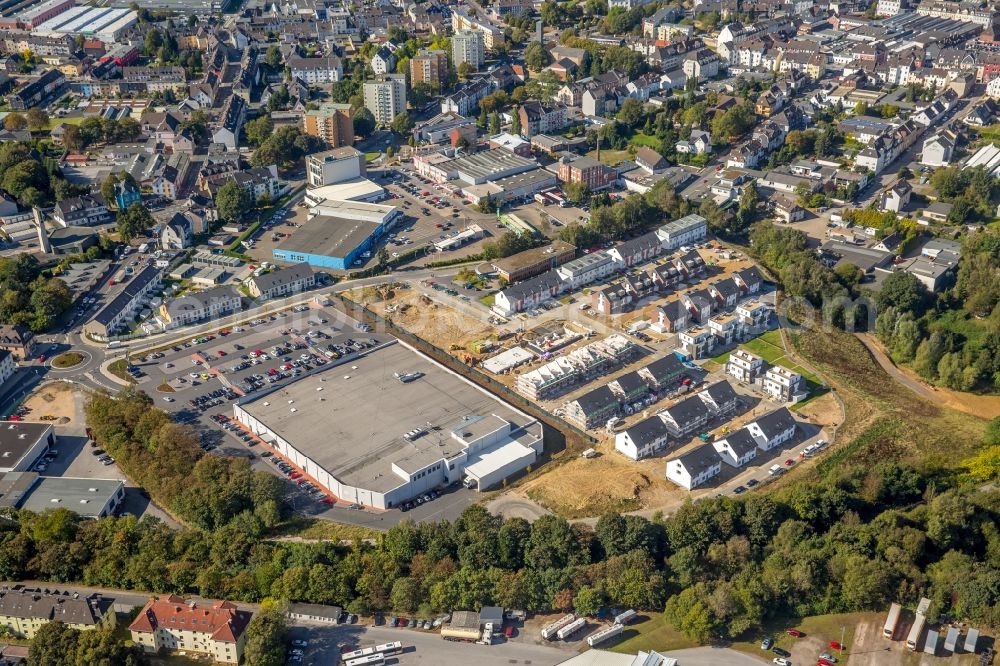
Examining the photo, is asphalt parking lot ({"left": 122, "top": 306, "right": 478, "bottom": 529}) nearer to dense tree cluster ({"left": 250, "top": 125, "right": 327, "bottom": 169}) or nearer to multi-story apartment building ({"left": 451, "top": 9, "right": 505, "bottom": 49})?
dense tree cluster ({"left": 250, "top": 125, "right": 327, "bottom": 169})

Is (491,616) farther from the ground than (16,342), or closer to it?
closer to it

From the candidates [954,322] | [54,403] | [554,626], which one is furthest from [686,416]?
[54,403]

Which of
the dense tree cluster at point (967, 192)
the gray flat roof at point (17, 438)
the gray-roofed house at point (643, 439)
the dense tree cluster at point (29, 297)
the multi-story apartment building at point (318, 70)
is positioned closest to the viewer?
the gray flat roof at point (17, 438)

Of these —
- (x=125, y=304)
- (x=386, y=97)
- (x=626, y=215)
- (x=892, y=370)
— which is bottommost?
(x=892, y=370)

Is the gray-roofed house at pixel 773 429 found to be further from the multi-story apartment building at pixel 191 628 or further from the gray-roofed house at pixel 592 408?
the multi-story apartment building at pixel 191 628

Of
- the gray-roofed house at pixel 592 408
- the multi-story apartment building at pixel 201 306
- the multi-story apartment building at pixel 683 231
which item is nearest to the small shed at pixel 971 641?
the gray-roofed house at pixel 592 408

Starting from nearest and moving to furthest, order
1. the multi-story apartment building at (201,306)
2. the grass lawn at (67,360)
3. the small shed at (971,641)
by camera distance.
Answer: the small shed at (971,641) → the grass lawn at (67,360) → the multi-story apartment building at (201,306)

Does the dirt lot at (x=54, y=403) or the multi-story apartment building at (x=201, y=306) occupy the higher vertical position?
the multi-story apartment building at (x=201, y=306)

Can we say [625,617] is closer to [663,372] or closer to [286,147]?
[663,372]
